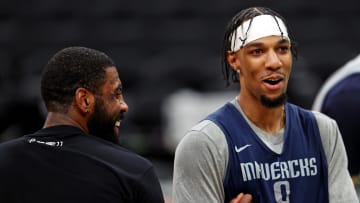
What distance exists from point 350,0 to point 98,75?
31.4ft

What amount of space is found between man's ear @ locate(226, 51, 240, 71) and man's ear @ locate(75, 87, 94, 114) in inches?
26.6

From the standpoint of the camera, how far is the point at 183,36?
11938 mm

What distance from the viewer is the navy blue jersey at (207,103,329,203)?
3.62 metres

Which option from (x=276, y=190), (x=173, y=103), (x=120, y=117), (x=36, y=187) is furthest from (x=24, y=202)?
(x=173, y=103)

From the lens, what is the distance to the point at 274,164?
3.66m

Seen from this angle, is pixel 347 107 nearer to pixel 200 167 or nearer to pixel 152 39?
pixel 200 167

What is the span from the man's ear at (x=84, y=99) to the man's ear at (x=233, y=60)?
675 millimetres

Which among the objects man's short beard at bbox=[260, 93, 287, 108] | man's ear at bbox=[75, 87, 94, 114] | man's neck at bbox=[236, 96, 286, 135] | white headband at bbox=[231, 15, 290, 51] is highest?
white headband at bbox=[231, 15, 290, 51]

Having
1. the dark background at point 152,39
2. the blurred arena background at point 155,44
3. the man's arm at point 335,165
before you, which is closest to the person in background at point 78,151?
the man's arm at point 335,165

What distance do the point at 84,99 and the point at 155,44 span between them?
8594 millimetres

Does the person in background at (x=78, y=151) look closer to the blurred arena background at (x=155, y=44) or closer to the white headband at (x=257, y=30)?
the white headband at (x=257, y=30)

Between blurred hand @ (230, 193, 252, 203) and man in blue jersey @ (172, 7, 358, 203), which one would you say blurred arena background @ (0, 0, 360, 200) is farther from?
blurred hand @ (230, 193, 252, 203)

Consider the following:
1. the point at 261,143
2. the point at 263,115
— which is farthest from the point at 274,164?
→ the point at 263,115

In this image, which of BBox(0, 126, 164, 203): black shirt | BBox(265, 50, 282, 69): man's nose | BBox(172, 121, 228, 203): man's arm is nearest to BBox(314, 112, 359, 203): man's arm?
BBox(265, 50, 282, 69): man's nose
